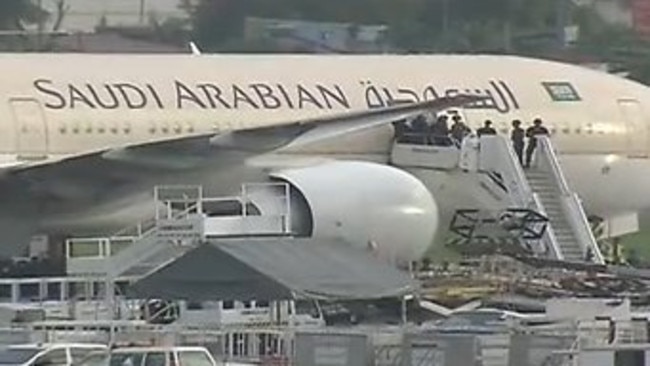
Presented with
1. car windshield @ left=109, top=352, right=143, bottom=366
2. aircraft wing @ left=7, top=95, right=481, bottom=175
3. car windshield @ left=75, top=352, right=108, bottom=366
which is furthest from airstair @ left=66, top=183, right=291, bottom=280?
car windshield @ left=109, top=352, right=143, bottom=366

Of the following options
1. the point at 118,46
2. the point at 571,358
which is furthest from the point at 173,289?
the point at 118,46

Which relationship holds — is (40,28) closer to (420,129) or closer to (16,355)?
(420,129)

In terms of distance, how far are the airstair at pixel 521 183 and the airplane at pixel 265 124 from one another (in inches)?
27.9

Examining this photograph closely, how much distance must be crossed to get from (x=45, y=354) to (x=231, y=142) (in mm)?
11637

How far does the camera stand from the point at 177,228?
36219mm

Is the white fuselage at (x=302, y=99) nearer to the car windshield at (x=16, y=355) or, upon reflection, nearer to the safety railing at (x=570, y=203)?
the safety railing at (x=570, y=203)

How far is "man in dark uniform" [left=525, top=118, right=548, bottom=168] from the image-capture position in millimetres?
43406

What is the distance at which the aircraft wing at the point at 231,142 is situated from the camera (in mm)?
38438

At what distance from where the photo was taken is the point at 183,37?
82.2 metres

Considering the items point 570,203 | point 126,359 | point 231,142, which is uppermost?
point 231,142

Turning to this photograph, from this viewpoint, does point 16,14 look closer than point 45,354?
No

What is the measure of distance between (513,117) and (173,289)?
13.9m

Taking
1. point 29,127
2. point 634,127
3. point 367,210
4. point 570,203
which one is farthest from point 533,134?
point 29,127

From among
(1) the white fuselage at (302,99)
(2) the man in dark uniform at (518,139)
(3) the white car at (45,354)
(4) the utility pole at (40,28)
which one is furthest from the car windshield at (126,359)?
(4) the utility pole at (40,28)
